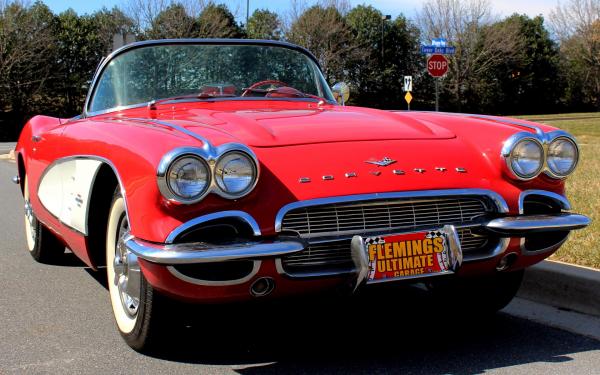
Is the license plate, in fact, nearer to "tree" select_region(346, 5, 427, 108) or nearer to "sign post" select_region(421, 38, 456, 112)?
"sign post" select_region(421, 38, 456, 112)

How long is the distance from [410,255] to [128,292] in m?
1.30

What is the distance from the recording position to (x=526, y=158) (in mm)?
3328

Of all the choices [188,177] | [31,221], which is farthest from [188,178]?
[31,221]

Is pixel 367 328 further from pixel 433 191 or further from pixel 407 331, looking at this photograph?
pixel 433 191

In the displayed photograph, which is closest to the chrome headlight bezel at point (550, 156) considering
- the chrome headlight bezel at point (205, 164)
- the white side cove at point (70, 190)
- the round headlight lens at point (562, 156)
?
the round headlight lens at point (562, 156)

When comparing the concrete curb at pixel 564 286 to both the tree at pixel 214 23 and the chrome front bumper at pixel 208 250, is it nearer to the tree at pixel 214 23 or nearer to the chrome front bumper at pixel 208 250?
the chrome front bumper at pixel 208 250

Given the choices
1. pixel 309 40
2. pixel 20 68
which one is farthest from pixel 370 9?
pixel 20 68

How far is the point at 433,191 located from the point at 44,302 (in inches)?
98.2

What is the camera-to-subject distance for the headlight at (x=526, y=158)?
328 cm

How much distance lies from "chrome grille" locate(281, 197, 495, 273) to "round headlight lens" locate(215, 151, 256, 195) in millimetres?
210

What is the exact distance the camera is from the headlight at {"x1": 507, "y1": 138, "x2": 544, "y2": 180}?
3.28m

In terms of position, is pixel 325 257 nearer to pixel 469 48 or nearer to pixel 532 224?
pixel 532 224

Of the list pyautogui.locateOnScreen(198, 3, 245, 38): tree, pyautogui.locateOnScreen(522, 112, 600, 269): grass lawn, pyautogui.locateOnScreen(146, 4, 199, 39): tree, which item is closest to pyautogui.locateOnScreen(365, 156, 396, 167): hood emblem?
pyautogui.locateOnScreen(522, 112, 600, 269): grass lawn

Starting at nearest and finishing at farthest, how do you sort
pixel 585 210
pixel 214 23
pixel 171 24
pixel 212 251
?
pixel 212 251 < pixel 585 210 < pixel 171 24 < pixel 214 23
